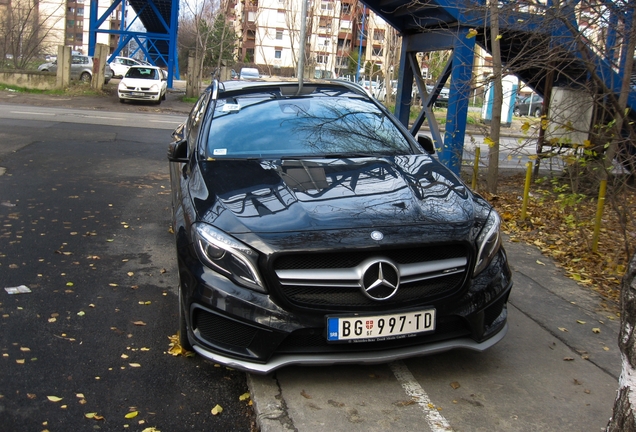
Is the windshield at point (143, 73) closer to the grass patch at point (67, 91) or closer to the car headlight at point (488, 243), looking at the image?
the grass patch at point (67, 91)

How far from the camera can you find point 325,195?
13.3 feet

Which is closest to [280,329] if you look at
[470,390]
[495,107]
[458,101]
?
[470,390]

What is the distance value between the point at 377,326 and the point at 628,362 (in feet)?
4.50

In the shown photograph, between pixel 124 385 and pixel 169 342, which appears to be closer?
pixel 124 385

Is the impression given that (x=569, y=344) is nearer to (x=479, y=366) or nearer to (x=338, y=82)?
(x=479, y=366)

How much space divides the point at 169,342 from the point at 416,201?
6.17 feet

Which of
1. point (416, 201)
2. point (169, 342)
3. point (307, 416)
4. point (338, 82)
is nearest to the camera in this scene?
point (307, 416)

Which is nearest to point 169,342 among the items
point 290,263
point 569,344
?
point 290,263

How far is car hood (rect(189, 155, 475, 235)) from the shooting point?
376 centimetres

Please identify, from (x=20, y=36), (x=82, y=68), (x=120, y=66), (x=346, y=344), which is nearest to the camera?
(x=346, y=344)

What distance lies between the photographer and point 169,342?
4.40 metres

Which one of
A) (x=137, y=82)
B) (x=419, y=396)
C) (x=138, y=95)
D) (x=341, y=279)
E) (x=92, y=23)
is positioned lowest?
(x=419, y=396)

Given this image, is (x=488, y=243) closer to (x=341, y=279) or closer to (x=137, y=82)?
(x=341, y=279)

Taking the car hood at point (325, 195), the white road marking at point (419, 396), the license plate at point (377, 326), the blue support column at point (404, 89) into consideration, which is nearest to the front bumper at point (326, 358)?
the license plate at point (377, 326)
